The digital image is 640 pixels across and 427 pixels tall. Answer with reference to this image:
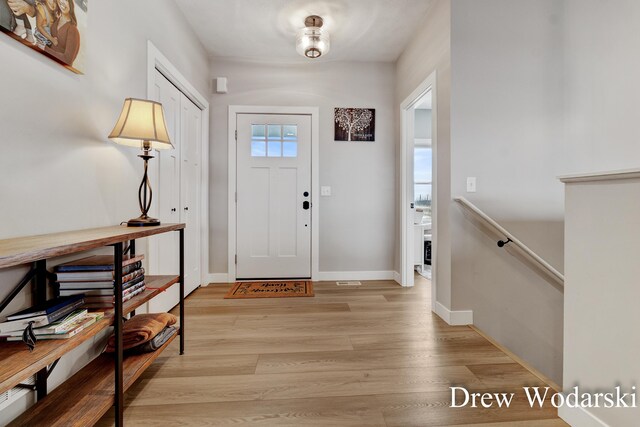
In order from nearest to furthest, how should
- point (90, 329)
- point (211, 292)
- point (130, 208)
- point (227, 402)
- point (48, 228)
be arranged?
point (90, 329) < point (48, 228) < point (227, 402) < point (130, 208) < point (211, 292)

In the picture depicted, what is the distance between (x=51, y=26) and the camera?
46.1 inches

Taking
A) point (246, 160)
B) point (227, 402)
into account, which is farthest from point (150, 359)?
point (246, 160)

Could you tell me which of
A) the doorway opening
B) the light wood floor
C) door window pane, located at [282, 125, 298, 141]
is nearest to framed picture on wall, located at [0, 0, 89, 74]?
the light wood floor

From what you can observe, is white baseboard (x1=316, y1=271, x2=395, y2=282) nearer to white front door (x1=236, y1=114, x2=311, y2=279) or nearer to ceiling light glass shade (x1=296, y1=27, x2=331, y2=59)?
white front door (x1=236, y1=114, x2=311, y2=279)

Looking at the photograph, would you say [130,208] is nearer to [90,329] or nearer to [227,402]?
[90,329]

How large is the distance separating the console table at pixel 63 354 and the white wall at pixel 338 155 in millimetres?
2085

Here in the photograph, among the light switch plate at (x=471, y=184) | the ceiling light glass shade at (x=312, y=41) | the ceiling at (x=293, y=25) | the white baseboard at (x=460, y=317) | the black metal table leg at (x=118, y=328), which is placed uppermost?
the ceiling at (x=293, y=25)

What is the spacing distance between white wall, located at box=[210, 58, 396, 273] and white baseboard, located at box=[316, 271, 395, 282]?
43 mm

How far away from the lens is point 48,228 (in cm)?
117

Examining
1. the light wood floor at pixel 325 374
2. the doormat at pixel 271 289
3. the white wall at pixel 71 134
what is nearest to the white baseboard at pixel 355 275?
the doormat at pixel 271 289

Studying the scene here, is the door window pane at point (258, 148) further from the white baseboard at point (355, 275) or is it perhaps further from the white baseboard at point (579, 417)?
the white baseboard at point (579, 417)

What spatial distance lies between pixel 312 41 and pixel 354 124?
1.01 metres

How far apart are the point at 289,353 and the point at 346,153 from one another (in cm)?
232

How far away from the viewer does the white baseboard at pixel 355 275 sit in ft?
11.1
